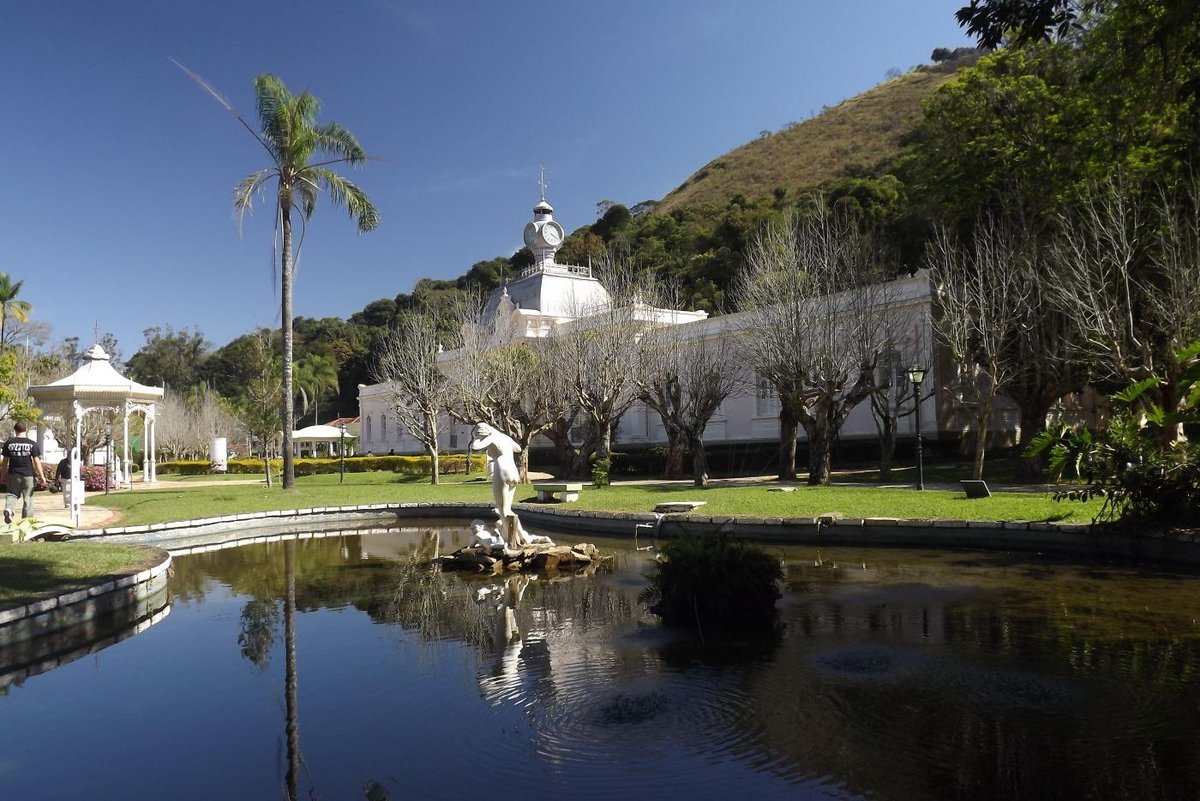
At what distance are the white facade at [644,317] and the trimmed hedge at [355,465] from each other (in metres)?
7.08

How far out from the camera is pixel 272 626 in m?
9.05

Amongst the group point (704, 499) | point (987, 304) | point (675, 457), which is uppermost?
point (987, 304)

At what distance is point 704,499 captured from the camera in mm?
18828

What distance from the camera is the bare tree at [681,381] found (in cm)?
2808

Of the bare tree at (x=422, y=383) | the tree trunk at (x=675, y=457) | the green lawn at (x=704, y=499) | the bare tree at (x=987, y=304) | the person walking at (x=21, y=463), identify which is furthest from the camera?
the bare tree at (x=422, y=383)

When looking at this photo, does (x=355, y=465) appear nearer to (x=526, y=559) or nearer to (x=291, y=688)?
(x=526, y=559)

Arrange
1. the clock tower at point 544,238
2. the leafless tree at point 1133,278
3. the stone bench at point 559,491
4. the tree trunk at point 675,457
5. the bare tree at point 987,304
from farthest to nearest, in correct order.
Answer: the clock tower at point 544,238 → the tree trunk at point 675,457 → the bare tree at point 987,304 → the stone bench at point 559,491 → the leafless tree at point 1133,278

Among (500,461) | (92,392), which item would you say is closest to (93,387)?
(92,392)

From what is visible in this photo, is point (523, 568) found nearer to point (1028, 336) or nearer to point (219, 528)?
point (219, 528)

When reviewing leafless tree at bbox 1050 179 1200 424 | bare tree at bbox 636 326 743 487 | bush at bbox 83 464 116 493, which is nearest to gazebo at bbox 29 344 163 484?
bush at bbox 83 464 116 493

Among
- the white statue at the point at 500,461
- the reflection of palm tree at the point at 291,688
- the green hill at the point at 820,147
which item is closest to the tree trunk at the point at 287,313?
the reflection of palm tree at the point at 291,688

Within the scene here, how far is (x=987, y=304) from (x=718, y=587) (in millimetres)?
17931

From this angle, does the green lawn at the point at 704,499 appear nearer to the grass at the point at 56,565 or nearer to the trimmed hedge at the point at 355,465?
the grass at the point at 56,565

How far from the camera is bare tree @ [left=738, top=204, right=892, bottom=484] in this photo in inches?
927
